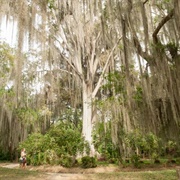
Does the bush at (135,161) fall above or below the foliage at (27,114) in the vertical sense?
below

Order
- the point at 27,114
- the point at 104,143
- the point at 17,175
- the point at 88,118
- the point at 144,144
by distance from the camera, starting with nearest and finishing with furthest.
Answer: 1. the point at 17,175
2. the point at 144,144
3. the point at 104,143
4. the point at 88,118
5. the point at 27,114

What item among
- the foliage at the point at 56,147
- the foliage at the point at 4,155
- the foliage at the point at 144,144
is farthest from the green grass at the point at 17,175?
the foliage at the point at 4,155

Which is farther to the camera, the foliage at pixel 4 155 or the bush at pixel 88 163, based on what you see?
the foliage at pixel 4 155

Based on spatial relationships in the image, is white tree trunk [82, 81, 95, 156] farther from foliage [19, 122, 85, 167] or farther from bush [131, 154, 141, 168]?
bush [131, 154, 141, 168]

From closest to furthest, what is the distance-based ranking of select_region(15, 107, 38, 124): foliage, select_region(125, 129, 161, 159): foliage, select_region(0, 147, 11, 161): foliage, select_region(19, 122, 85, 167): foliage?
select_region(125, 129, 161, 159): foliage < select_region(19, 122, 85, 167): foliage < select_region(15, 107, 38, 124): foliage < select_region(0, 147, 11, 161): foliage

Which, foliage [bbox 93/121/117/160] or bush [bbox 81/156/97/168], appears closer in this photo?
bush [bbox 81/156/97/168]

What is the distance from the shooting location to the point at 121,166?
29.7ft

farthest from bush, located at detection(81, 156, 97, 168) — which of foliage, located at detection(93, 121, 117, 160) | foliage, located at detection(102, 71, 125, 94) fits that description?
foliage, located at detection(102, 71, 125, 94)

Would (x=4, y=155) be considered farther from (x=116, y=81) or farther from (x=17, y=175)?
(x=116, y=81)

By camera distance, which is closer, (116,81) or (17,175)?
(17,175)

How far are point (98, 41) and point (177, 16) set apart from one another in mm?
9192

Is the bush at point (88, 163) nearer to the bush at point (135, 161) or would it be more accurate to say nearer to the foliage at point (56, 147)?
the foliage at point (56, 147)

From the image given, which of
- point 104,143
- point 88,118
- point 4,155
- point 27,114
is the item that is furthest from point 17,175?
point 4,155

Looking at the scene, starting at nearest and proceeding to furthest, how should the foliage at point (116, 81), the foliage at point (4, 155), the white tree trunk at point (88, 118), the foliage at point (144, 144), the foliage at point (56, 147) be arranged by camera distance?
the foliage at point (116, 81)
the foliage at point (144, 144)
the foliage at point (56, 147)
the white tree trunk at point (88, 118)
the foliage at point (4, 155)
